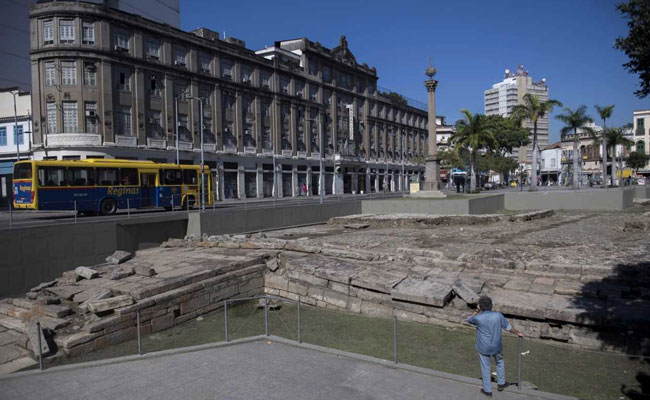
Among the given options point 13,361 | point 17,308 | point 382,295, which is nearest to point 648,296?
point 382,295

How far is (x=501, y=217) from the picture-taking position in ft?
92.8

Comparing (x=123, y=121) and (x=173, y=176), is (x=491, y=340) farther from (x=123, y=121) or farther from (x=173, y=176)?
(x=123, y=121)

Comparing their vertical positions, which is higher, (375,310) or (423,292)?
(423,292)

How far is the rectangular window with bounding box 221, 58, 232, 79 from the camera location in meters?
48.8

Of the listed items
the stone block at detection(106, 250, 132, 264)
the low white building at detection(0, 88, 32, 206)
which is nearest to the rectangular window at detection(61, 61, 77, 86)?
the low white building at detection(0, 88, 32, 206)

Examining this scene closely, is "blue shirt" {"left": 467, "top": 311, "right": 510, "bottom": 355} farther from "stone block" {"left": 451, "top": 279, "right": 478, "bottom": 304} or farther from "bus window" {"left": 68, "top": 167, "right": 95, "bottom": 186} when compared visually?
"bus window" {"left": 68, "top": 167, "right": 95, "bottom": 186}

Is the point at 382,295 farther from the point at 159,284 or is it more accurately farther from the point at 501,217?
the point at 501,217

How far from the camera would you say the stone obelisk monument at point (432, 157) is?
3900 cm

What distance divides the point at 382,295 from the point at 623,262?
774 cm

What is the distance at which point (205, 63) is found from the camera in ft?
154

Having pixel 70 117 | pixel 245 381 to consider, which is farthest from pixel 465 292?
pixel 70 117

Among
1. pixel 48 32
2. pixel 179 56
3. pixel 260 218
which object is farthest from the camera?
pixel 179 56

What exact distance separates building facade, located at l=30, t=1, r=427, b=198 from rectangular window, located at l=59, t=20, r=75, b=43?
0.28 ft

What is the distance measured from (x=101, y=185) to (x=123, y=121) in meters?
18.2
